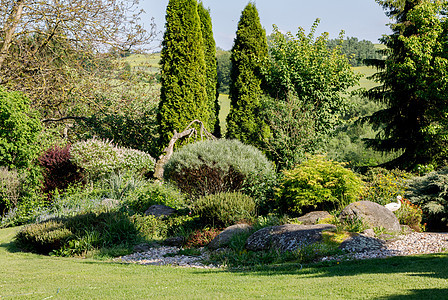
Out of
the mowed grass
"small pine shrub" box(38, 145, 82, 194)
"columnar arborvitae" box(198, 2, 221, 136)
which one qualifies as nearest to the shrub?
"small pine shrub" box(38, 145, 82, 194)

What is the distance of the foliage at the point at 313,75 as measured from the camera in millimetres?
15930

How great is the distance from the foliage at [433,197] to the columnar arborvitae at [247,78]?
7786 mm

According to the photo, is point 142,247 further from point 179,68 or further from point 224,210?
point 179,68

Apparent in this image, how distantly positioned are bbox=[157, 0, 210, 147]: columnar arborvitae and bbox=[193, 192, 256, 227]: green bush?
657cm

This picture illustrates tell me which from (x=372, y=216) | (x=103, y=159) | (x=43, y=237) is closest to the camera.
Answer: (x=372, y=216)

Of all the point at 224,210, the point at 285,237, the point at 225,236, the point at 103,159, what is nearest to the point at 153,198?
the point at 103,159

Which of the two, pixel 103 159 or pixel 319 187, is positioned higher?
pixel 103 159

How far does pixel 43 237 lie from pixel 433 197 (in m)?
8.42

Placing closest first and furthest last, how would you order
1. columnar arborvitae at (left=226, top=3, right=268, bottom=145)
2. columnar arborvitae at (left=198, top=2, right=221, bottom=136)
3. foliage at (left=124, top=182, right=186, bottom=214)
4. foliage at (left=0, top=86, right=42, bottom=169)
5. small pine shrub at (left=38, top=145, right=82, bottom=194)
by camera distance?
1. foliage at (left=124, top=182, right=186, bottom=214)
2. foliage at (left=0, top=86, right=42, bottom=169)
3. small pine shrub at (left=38, top=145, right=82, bottom=194)
4. columnar arborvitae at (left=226, top=3, right=268, bottom=145)
5. columnar arborvitae at (left=198, top=2, right=221, bottom=136)

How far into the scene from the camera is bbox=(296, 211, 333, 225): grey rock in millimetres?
8336

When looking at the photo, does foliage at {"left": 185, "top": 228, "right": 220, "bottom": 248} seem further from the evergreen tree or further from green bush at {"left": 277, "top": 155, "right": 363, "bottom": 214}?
the evergreen tree

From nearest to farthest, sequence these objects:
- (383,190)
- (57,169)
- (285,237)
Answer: (285,237)
(383,190)
(57,169)

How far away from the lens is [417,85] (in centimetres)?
1441

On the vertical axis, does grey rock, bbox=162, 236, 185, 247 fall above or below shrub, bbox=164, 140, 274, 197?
below
